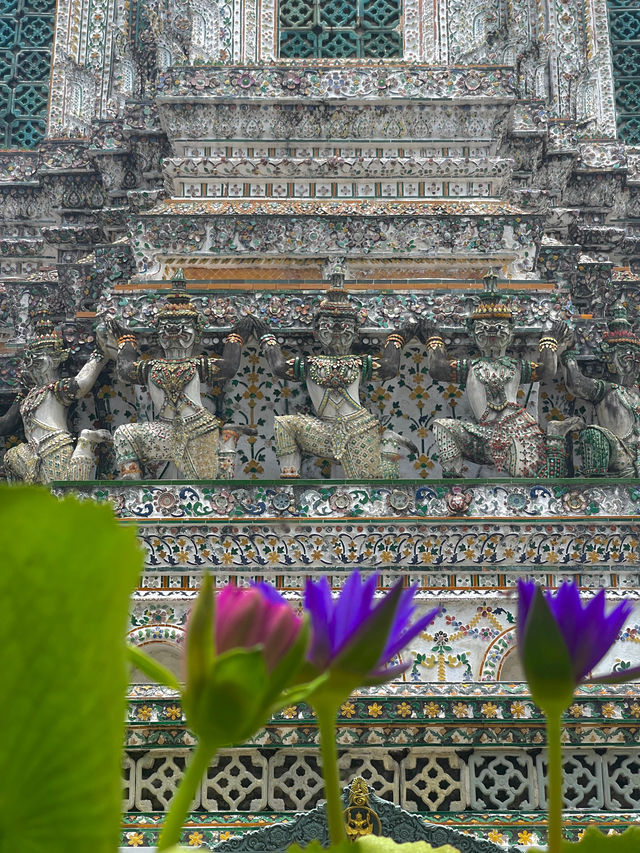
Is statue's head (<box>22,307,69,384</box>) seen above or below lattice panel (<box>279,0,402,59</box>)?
below

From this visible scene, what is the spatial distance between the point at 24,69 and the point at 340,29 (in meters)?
4.30

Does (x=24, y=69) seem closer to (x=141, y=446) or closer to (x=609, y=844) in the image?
(x=141, y=446)

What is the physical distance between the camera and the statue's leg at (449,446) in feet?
34.7

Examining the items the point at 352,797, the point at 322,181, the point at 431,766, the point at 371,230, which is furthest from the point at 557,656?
the point at 322,181

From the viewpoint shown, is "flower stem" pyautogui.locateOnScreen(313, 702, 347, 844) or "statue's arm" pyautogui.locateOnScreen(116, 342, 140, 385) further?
"statue's arm" pyautogui.locateOnScreen(116, 342, 140, 385)

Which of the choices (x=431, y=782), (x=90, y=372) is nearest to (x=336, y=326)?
(x=90, y=372)

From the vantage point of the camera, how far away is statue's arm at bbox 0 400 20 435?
1214 centimetres

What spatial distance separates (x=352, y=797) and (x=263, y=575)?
329 centimetres

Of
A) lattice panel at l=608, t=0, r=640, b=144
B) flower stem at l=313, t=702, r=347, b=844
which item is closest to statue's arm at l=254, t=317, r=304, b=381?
lattice panel at l=608, t=0, r=640, b=144

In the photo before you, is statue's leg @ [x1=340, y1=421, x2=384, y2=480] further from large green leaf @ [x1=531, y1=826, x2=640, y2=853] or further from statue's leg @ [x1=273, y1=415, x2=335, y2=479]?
large green leaf @ [x1=531, y1=826, x2=640, y2=853]

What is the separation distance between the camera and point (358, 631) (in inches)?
43.3

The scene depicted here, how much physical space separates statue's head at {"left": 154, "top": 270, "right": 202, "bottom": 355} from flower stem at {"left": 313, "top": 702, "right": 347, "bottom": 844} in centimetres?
992

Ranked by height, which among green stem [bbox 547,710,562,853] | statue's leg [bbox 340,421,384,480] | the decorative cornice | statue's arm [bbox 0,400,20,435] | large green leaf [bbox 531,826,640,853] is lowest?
large green leaf [bbox 531,826,640,853]

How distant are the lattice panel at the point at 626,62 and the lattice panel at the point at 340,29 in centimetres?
316
